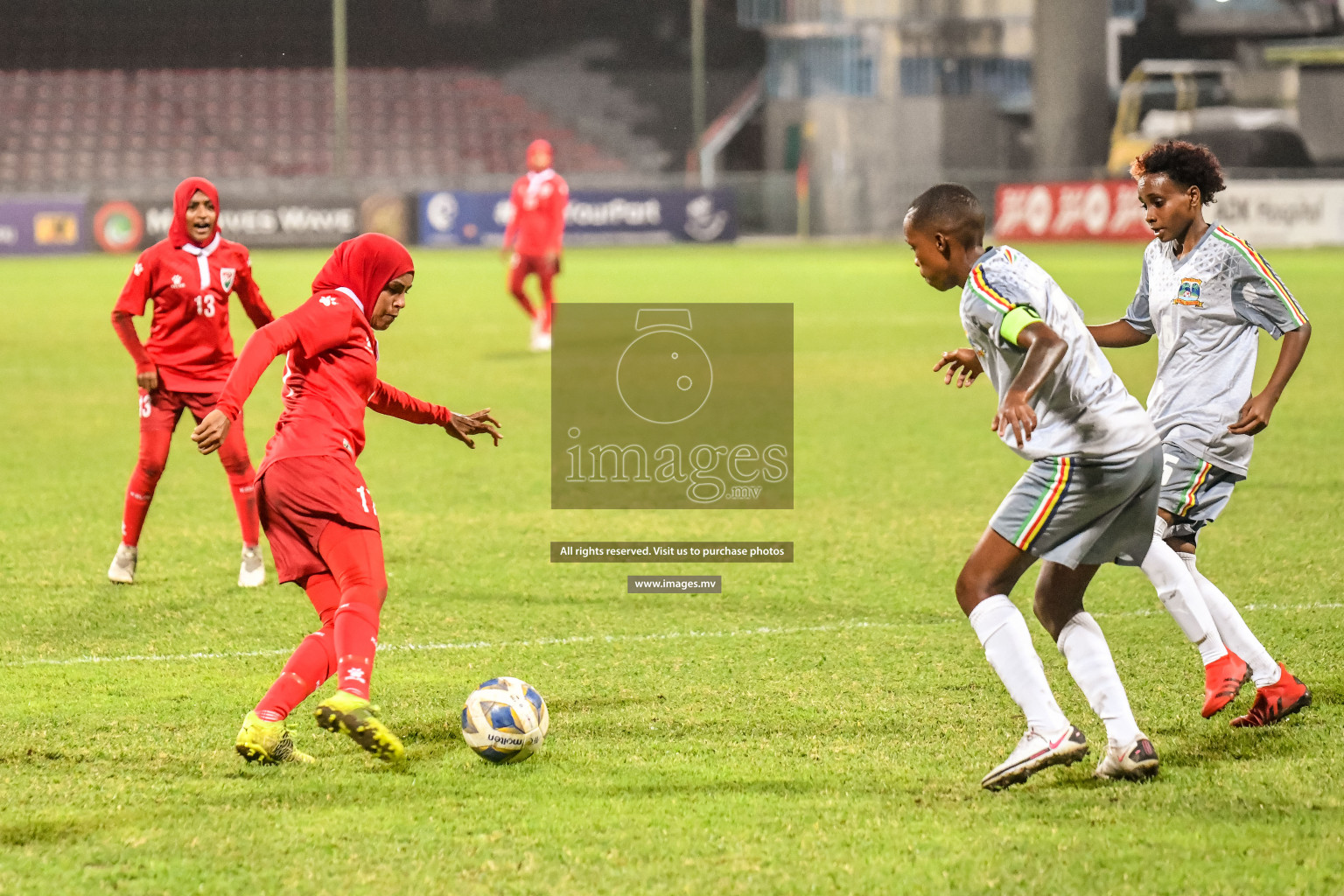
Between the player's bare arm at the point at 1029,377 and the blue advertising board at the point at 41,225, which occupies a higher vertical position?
the player's bare arm at the point at 1029,377

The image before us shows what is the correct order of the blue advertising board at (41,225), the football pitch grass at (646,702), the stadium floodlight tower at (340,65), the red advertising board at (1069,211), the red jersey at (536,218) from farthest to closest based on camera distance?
the stadium floodlight tower at (340,65), the red advertising board at (1069,211), the blue advertising board at (41,225), the red jersey at (536,218), the football pitch grass at (646,702)

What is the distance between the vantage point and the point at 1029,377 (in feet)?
12.8

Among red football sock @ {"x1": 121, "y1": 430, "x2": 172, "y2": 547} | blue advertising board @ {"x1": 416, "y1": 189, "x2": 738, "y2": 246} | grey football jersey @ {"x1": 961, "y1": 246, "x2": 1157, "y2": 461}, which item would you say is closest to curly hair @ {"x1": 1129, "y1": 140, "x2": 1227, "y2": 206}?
grey football jersey @ {"x1": 961, "y1": 246, "x2": 1157, "y2": 461}

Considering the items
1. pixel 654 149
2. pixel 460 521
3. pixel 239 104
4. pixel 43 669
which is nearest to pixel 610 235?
pixel 654 149

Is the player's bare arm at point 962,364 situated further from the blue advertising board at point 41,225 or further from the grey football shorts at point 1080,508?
the blue advertising board at point 41,225

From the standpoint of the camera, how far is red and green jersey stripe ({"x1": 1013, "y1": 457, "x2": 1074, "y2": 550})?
418 centimetres

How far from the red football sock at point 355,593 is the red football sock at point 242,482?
269cm

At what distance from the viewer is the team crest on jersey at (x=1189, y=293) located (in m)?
5.11

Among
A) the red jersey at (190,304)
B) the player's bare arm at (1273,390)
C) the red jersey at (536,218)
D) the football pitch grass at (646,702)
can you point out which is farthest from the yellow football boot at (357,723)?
the red jersey at (536,218)

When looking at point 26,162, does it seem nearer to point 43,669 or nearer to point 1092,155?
point 1092,155

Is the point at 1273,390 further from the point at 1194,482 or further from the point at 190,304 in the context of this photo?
the point at 190,304

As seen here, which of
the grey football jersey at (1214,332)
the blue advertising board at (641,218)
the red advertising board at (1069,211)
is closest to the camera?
the grey football jersey at (1214,332)

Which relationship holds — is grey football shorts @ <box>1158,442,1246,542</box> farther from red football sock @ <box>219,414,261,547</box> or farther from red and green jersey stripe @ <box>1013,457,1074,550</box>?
red football sock @ <box>219,414,261,547</box>

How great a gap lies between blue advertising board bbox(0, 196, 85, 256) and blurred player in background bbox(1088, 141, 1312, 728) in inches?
1200
